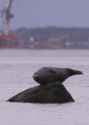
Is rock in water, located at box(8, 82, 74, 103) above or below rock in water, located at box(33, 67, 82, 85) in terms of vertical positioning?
below

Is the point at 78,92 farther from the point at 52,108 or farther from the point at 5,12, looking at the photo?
the point at 5,12

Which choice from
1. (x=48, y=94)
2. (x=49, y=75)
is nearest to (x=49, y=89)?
(x=48, y=94)

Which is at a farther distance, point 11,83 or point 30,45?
point 30,45

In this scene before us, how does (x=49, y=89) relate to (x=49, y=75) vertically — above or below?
below

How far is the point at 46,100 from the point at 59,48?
6619 centimetres

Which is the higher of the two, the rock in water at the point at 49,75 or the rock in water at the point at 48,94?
the rock in water at the point at 49,75

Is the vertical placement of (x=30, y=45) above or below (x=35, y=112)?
below

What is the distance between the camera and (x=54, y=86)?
9.34 m

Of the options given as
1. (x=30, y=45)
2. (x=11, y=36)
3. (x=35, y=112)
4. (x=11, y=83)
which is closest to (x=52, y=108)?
(x=35, y=112)

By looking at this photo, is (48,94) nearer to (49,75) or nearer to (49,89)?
(49,89)

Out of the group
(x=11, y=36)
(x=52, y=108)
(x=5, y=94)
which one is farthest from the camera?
(x=11, y=36)

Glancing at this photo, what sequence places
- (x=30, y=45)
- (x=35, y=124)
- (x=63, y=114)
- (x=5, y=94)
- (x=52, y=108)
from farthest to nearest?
(x=30, y=45) → (x=5, y=94) → (x=52, y=108) → (x=63, y=114) → (x=35, y=124)

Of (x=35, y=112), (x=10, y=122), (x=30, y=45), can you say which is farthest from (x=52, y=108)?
(x=30, y=45)

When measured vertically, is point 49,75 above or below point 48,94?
above
